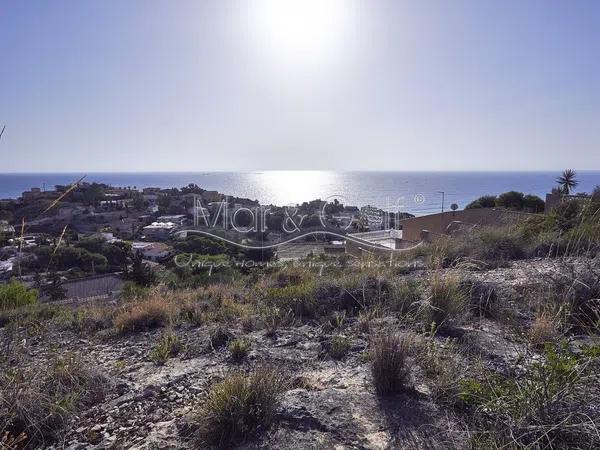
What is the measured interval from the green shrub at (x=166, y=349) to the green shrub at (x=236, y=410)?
1.18 m

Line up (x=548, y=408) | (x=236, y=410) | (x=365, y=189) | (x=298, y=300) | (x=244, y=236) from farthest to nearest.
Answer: (x=365, y=189) < (x=244, y=236) < (x=298, y=300) < (x=236, y=410) < (x=548, y=408)

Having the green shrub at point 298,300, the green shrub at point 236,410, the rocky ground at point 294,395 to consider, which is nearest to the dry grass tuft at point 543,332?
the rocky ground at point 294,395

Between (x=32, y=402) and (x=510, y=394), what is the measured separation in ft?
7.68

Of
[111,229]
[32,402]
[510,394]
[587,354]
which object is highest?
[587,354]

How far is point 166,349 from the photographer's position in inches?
113

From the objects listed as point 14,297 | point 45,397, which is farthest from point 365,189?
point 45,397

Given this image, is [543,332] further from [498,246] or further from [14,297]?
[14,297]

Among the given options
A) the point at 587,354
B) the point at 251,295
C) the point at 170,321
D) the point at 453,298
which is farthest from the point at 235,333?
the point at 587,354

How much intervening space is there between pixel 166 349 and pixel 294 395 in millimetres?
1341

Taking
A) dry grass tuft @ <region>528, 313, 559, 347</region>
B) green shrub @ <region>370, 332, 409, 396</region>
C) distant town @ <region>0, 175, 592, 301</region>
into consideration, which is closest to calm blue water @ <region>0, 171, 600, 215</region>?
distant town @ <region>0, 175, 592, 301</region>

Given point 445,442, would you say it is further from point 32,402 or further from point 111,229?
point 111,229

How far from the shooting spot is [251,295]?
490 cm

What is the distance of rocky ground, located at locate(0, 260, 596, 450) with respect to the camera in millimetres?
1663

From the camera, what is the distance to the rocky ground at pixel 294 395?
1.66 metres
